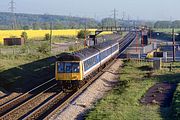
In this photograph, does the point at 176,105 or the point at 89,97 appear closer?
the point at 176,105

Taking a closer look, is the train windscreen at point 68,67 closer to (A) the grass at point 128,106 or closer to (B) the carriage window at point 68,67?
(B) the carriage window at point 68,67

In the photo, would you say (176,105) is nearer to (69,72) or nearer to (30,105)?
(30,105)

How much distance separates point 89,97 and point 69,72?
3171mm

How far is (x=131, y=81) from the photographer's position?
113 ft

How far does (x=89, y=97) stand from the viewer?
27172mm

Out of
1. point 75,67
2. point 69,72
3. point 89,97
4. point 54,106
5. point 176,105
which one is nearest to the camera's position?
point 176,105

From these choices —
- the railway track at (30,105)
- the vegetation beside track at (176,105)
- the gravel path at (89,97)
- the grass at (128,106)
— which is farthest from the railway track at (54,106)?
the vegetation beside track at (176,105)

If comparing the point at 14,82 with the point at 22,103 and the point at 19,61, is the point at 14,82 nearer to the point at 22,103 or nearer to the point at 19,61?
the point at 22,103

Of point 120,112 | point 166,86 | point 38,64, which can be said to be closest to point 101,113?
point 120,112

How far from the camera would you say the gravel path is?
21.8 metres

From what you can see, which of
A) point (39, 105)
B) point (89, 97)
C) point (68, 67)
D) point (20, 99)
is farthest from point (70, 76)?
point (39, 105)

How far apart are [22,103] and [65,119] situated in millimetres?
5536

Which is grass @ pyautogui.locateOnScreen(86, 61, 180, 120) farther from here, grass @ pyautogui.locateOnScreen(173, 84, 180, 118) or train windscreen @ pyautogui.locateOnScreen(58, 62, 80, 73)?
train windscreen @ pyautogui.locateOnScreen(58, 62, 80, 73)

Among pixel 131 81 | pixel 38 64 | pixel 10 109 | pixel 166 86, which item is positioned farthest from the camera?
pixel 38 64
